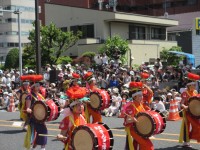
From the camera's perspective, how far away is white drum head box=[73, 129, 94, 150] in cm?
593

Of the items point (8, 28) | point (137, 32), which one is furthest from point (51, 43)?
point (8, 28)

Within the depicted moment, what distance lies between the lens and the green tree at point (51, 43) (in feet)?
109

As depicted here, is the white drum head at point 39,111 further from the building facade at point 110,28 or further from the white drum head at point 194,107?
the building facade at point 110,28

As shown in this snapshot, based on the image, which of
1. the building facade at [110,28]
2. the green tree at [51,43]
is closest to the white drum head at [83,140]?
the building facade at [110,28]

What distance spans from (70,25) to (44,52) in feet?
Result: 20.8

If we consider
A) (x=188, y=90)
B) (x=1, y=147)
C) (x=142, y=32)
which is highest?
(x=142, y=32)

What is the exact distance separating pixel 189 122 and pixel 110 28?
27.1 m

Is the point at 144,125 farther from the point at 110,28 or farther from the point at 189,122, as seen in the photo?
the point at 110,28

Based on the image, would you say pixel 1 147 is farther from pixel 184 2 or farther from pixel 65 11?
pixel 184 2

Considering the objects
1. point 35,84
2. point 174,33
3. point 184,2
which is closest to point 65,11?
point 174,33

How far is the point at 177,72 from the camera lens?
19.1m

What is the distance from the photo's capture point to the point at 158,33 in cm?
4188

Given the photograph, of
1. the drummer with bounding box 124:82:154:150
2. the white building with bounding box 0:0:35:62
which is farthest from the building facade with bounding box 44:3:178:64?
the white building with bounding box 0:0:35:62

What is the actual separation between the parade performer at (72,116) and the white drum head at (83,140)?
47 cm
